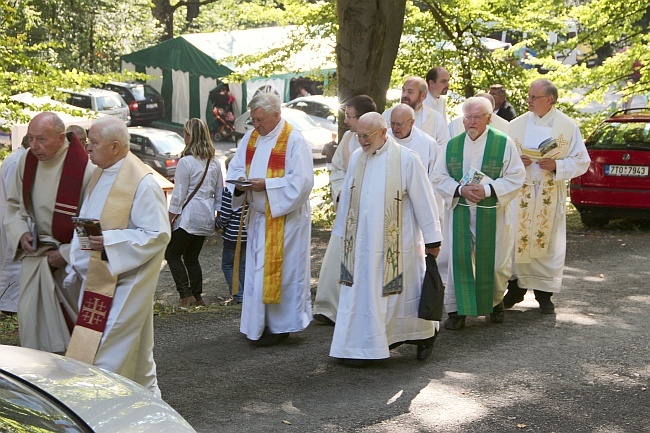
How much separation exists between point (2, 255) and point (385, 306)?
10.9 ft

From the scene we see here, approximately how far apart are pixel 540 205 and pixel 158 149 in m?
15.9

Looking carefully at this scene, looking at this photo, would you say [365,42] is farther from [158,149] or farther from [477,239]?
[158,149]

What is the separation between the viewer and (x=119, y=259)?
5.90 metres

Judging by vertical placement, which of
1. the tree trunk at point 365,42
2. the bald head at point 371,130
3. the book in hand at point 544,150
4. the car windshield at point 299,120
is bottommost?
the car windshield at point 299,120

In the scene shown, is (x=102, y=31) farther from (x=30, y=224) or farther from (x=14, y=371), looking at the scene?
(x=14, y=371)

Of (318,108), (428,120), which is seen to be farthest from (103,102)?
(428,120)

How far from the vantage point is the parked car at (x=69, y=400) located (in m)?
3.58

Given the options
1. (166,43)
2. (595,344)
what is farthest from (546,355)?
(166,43)

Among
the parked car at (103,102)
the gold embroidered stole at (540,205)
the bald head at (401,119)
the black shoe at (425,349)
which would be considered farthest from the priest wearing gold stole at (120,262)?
the parked car at (103,102)

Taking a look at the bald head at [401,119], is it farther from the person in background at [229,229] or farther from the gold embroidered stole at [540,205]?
the gold embroidered stole at [540,205]

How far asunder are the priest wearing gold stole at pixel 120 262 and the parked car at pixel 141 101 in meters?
28.1

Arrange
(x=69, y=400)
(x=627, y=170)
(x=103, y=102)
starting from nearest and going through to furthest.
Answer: (x=69, y=400) < (x=627, y=170) < (x=103, y=102)

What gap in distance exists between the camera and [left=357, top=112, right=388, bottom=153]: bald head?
7391 mm

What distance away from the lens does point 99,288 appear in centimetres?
601
